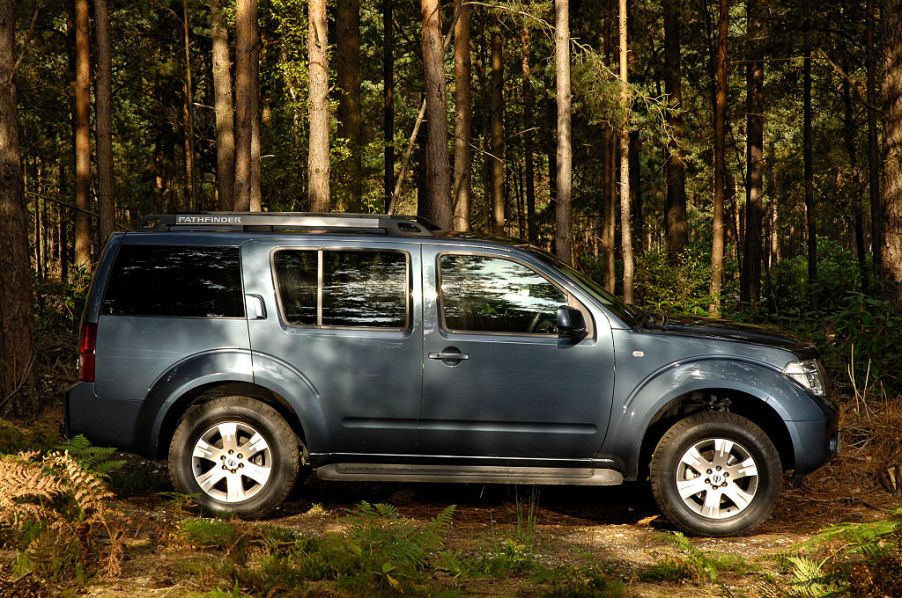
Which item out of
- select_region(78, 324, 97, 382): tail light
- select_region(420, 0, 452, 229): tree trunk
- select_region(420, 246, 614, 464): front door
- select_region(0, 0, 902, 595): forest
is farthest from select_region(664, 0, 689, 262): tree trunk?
select_region(78, 324, 97, 382): tail light

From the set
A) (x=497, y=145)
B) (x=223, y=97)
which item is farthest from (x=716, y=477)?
(x=497, y=145)

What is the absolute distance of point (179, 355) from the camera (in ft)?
22.0

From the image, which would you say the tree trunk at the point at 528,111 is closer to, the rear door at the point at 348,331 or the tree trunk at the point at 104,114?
the tree trunk at the point at 104,114

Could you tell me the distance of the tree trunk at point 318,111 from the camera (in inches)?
587

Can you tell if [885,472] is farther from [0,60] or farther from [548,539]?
[0,60]

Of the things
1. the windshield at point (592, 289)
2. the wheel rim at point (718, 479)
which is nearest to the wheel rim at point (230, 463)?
the windshield at point (592, 289)

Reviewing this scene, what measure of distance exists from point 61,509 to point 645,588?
134 inches

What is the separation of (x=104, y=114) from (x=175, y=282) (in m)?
14.1

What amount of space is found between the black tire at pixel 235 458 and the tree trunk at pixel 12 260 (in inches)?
191

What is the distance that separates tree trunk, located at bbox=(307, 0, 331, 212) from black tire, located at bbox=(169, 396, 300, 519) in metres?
8.48

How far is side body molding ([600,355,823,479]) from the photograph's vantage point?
21.2 ft

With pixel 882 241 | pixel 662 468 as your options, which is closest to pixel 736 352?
pixel 662 468

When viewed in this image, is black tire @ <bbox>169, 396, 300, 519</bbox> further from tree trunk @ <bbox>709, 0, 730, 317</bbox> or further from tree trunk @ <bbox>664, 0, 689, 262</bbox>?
tree trunk @ <bbox>664, 0, 689, 262</bbox>

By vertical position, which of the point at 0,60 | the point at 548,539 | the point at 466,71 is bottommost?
the point at 548,539
